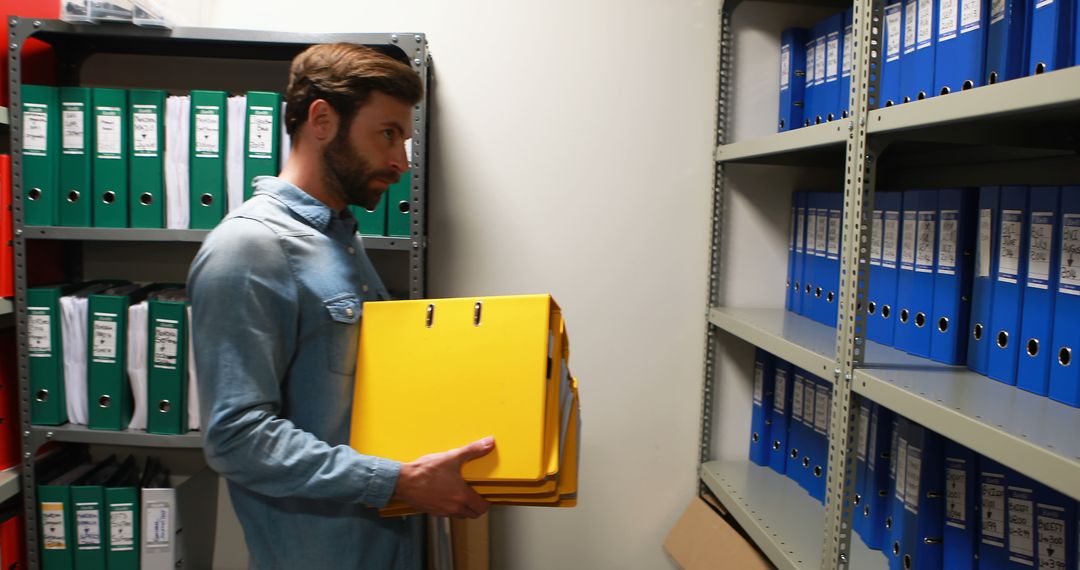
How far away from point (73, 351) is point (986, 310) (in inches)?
77.0

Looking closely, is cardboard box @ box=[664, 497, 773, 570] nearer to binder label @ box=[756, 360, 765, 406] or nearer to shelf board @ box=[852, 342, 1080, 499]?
binder label @ box=[756, 360, 765, 406]

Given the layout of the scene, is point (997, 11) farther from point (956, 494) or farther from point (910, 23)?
point (956, 494)

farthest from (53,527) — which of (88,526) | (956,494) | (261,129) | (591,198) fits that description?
(956,494)

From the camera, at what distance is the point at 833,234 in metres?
1.77

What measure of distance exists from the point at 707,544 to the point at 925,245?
97 centimetres

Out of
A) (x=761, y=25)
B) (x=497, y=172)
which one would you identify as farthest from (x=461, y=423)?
(x=761, y=25)

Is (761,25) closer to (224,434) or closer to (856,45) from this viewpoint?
(856,45)

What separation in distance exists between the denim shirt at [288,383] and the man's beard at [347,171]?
0.17 ft

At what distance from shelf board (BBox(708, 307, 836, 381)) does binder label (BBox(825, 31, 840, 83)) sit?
60cm

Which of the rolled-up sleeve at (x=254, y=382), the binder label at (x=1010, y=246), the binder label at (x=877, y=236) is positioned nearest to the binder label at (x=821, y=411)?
the binder label at (x=877, y=236)

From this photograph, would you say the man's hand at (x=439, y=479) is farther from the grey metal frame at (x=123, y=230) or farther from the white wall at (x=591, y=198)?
the white wall at (x=591, y=198)

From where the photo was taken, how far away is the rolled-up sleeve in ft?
3.46

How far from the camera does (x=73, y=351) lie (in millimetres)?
1782

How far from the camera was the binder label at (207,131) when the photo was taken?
1.75 m
